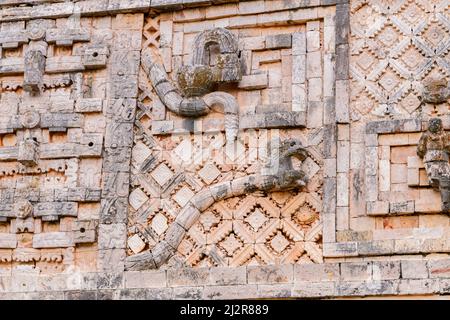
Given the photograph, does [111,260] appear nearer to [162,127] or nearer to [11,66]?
[162,127]

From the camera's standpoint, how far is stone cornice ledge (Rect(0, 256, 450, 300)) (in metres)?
15.1

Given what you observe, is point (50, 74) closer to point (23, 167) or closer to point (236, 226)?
point (23, 167)

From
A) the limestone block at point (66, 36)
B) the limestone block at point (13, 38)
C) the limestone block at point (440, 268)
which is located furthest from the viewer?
the limestone block at point (13, 38)

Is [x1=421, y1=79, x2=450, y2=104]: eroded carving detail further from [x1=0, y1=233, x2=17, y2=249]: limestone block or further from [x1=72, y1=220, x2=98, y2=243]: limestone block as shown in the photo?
[x1=0, y1=233, x2=17, y2=249]: limestone block

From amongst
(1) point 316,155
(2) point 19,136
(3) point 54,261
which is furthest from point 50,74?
(1) point 316,155

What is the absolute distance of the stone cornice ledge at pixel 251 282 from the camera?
1506 centimetres

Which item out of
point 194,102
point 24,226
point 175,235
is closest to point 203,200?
point 175,235

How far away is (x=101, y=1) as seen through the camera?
55.9ft

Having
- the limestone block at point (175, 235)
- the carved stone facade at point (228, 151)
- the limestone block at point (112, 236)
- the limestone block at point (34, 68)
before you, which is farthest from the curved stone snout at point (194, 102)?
the limestone block at point (112, 236)

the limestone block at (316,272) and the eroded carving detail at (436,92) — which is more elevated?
the eroded carving detail at (436,92)

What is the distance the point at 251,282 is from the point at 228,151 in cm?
151

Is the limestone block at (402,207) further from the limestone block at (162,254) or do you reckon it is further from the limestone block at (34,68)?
the limestone block at (34,68)

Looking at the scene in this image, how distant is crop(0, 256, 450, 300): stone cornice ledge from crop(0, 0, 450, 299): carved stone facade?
16 mm

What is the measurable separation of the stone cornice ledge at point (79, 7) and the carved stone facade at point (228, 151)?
0.08 ft
